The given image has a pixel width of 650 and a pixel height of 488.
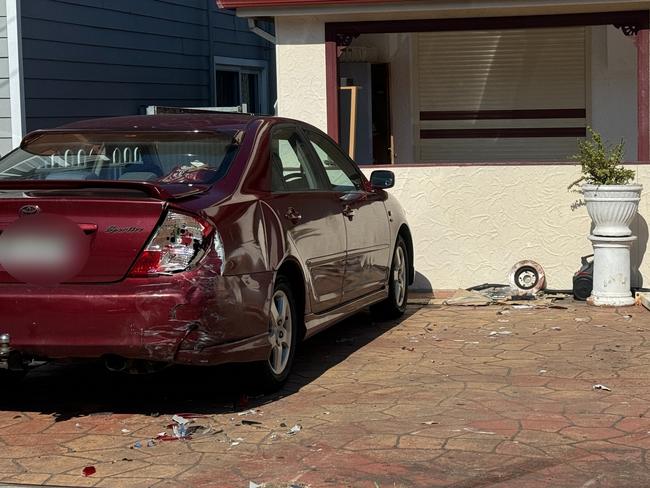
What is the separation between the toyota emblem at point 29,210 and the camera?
581 centimetres

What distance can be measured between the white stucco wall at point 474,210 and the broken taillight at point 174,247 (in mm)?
5119

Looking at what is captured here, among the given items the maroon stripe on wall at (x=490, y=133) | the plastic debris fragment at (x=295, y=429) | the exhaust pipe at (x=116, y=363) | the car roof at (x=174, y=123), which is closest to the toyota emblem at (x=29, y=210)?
the exhaust pipe at (x=116, y=363)

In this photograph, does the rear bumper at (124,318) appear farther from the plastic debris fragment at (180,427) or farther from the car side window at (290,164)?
the car side window at (290,164)

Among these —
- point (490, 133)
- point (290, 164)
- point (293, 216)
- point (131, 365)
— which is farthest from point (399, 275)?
point (490, 133)

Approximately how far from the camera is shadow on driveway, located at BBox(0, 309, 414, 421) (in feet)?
20.9

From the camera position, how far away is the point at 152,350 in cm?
571

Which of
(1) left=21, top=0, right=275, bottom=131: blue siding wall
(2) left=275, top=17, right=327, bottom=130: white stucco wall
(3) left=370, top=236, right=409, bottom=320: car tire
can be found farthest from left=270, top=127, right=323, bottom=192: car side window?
(1) left=21, top=0, right=275, bottom=131: blue siding wall

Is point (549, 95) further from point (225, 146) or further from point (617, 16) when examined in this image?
point (225, 146)

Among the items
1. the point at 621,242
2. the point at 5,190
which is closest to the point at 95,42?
the point at 621,242

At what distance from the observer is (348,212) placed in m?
7.80

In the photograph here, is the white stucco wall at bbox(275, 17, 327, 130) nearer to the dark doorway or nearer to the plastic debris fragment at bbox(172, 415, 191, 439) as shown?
the dark doorway

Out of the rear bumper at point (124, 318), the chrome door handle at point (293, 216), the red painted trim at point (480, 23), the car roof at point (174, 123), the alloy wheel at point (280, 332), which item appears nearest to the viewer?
the rear bumper at point (124, 318)

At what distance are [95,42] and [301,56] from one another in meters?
4.07

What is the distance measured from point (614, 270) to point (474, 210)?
59.4 inches
